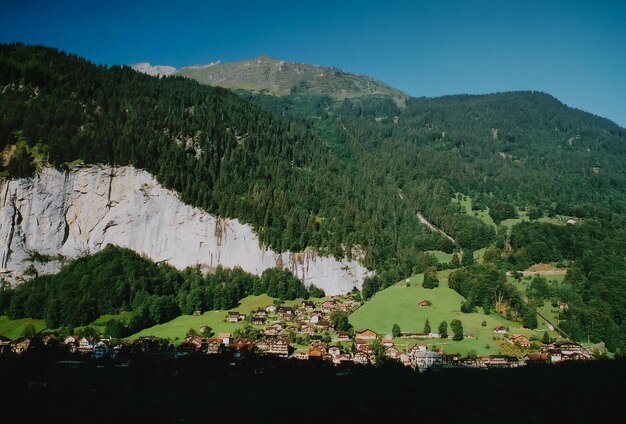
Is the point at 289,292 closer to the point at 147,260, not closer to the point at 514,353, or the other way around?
the point at 147,260

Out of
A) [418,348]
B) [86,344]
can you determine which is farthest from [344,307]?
[86,344]

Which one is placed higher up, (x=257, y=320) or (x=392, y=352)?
(x=257, y=320)

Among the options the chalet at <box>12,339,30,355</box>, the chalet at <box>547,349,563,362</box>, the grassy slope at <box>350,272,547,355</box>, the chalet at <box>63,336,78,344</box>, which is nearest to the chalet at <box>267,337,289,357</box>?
the grassy slope at <box>350,272,547,355</box>

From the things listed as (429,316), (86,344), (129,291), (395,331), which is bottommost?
(86,344)

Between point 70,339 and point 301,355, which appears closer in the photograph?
point 301,355

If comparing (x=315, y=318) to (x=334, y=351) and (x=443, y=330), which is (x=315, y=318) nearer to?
(x=334, y=351)

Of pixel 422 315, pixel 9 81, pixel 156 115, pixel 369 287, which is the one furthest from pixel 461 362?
pixel 9 81

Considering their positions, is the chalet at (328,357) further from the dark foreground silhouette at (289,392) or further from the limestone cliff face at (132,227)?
the limestone cliff face at (132,227)
